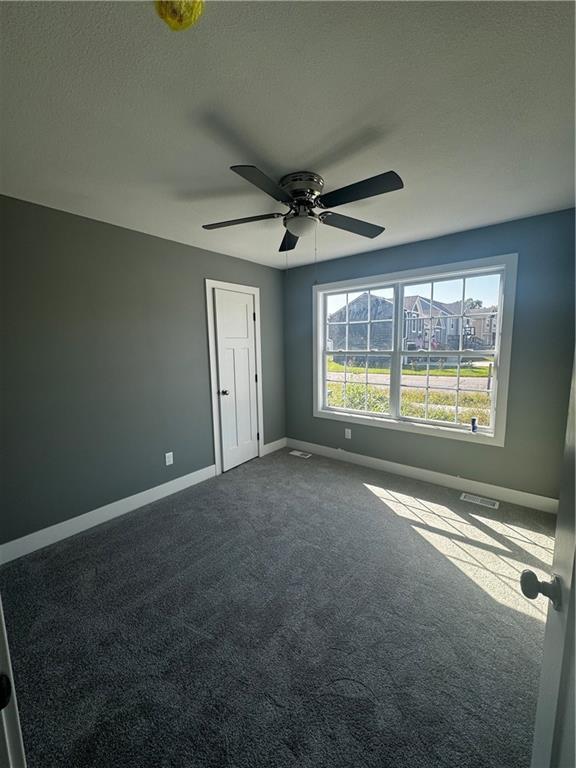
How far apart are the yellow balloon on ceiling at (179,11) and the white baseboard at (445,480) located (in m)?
3.57

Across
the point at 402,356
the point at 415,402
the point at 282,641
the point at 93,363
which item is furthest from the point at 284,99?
the point at 415,402

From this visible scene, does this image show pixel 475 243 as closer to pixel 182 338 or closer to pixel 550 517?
pixel 550 517

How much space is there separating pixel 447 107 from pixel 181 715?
2810mm

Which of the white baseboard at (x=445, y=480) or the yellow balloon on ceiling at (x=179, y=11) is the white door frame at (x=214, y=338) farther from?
the yellow balloon on ceiling at (x=179, y=11)

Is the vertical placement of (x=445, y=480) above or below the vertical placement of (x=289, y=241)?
below

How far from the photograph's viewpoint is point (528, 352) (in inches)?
106

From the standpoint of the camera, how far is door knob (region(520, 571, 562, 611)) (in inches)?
29.2

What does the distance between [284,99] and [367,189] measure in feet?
1.76

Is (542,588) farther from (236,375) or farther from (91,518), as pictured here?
(236,375)

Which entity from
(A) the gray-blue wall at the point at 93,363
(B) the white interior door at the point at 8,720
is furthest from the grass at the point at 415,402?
(B) the white interior door at the point at 8,720

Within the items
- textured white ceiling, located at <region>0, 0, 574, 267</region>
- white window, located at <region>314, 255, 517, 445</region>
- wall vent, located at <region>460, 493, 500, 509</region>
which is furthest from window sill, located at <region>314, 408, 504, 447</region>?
textured white ceiling, located at <region>0, 0, 574, 267</region>

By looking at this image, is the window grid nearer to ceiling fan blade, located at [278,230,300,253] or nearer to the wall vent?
the wall vent

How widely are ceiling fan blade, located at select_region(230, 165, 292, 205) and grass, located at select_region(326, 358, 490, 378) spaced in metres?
2.32

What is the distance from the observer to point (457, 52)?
112cm
